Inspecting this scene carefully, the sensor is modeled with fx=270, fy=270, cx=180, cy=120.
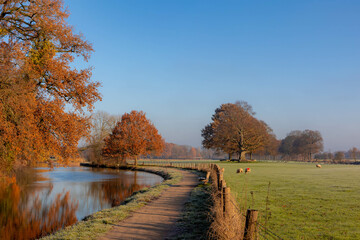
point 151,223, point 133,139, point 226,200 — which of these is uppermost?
point 133,139

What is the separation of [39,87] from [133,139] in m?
42.6

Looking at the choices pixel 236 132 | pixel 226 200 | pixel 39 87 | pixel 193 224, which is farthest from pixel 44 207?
pixel 236 132

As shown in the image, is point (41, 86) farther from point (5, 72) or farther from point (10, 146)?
point (10, 146)

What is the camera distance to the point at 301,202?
1440 centimetres

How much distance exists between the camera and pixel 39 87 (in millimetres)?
13867

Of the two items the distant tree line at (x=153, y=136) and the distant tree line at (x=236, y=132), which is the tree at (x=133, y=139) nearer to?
the distant tree line at (x=153, y=136)

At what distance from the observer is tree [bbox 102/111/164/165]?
55656 millimetres

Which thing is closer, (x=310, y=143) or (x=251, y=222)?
(x=251, y=222)

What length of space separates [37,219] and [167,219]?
9268mm

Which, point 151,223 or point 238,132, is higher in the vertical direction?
point 238,132

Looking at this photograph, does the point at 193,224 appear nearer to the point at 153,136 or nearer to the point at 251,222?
the point at 251,222

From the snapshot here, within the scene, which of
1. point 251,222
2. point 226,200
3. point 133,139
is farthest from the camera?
point 133,139

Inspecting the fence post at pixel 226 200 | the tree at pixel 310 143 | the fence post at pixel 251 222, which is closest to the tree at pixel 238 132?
the tree at pixel 310 143

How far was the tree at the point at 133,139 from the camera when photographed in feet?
183
